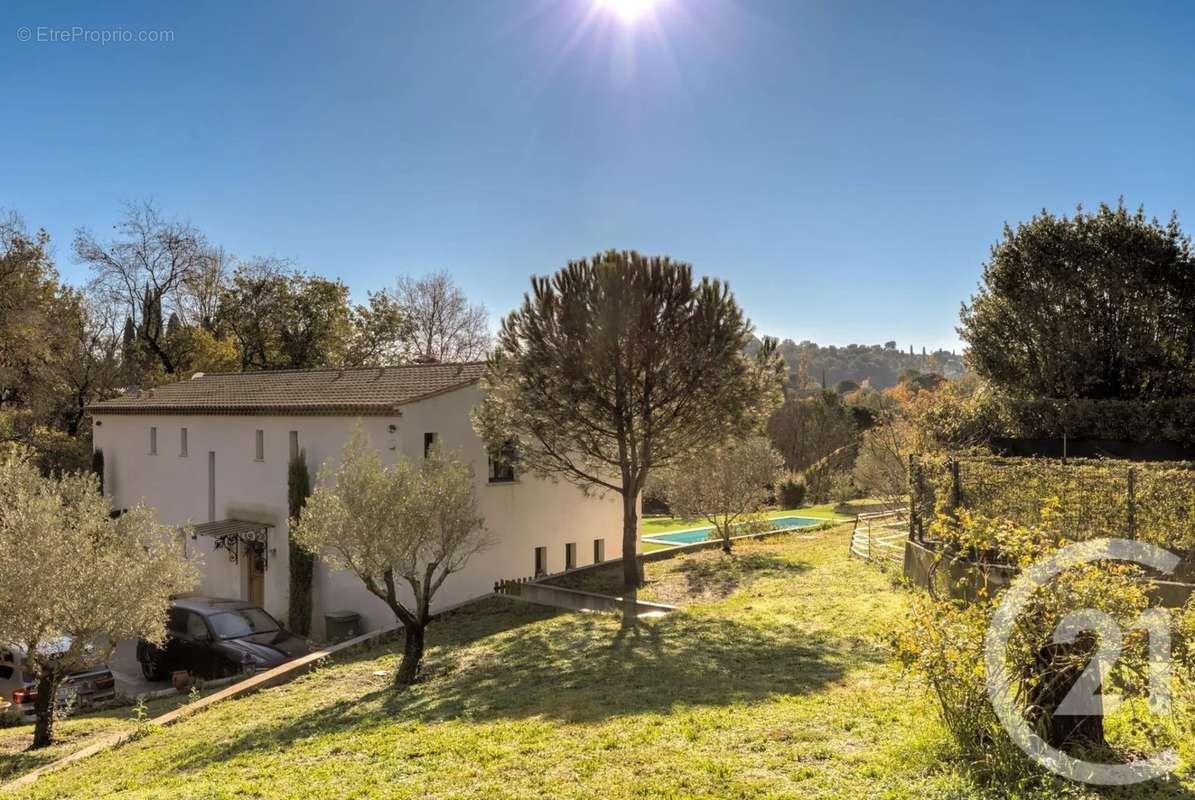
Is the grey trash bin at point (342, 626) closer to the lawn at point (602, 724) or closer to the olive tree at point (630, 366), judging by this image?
the lawn at point (602, 724)

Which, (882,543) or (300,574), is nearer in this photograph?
(882,543)

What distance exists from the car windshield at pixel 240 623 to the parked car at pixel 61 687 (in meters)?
2.09

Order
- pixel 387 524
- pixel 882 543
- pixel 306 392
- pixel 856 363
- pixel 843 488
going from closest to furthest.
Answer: pixel 387 524, pixel 882 543, pixel 306 392, pixel 843 488, pixel 856 363

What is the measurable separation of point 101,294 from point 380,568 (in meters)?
38.7

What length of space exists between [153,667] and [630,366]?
12528mm

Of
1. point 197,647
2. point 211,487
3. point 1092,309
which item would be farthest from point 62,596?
point 1092,309

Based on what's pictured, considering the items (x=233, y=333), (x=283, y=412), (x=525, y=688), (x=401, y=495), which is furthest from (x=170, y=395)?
(x=525, y=688)

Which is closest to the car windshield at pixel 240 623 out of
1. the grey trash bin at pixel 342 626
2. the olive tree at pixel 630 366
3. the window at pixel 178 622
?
the window at pixel 178 622

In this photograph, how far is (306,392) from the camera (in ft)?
76.8

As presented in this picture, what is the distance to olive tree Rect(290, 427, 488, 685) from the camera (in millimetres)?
12273

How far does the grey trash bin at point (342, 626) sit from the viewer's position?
62.4ft

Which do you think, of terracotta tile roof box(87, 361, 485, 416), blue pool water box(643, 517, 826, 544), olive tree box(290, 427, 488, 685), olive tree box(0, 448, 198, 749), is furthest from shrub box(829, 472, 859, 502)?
olive tree box(0, 448, 198, 749)

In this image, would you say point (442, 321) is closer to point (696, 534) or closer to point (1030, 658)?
point (696, 534)

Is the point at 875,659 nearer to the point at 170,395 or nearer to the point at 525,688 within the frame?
the point at 525,688
